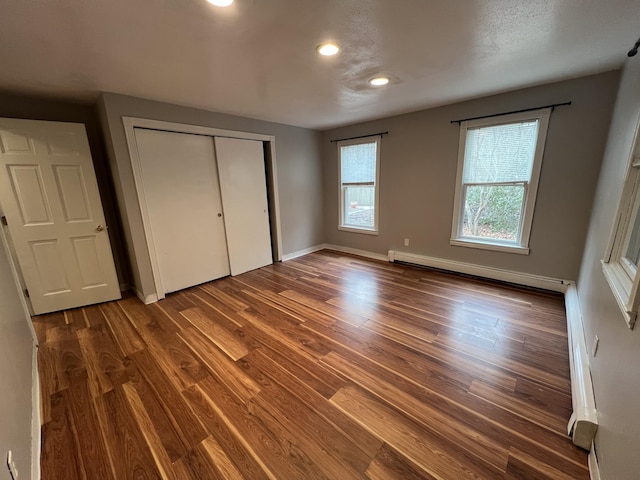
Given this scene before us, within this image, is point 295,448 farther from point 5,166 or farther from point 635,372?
point 5,166

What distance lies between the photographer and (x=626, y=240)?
1.56m

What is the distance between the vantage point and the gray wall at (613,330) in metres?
0.94

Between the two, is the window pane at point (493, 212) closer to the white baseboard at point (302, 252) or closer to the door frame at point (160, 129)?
the white baseboard at point (302, 252)

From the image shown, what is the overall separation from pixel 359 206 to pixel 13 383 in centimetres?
430

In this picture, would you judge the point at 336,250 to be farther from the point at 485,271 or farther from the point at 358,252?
the point at 485,271

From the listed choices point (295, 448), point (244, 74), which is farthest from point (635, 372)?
point (244, 74)

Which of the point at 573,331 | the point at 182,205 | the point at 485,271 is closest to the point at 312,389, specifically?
the point at 573,331

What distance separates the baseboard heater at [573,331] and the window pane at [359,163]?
141 centimetres

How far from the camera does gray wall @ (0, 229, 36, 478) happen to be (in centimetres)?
102

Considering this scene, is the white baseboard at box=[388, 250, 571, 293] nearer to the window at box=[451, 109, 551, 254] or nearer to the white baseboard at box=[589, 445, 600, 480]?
the window at box=[451, 109, 551, 254]

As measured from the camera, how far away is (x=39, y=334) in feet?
7.84

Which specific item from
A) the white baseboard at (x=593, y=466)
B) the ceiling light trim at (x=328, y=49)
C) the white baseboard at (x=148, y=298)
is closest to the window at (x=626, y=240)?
the white baseboard at (x=593, y=466)

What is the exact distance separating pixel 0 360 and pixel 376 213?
413 cm

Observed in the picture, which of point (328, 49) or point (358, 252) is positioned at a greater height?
point (328, 49)
